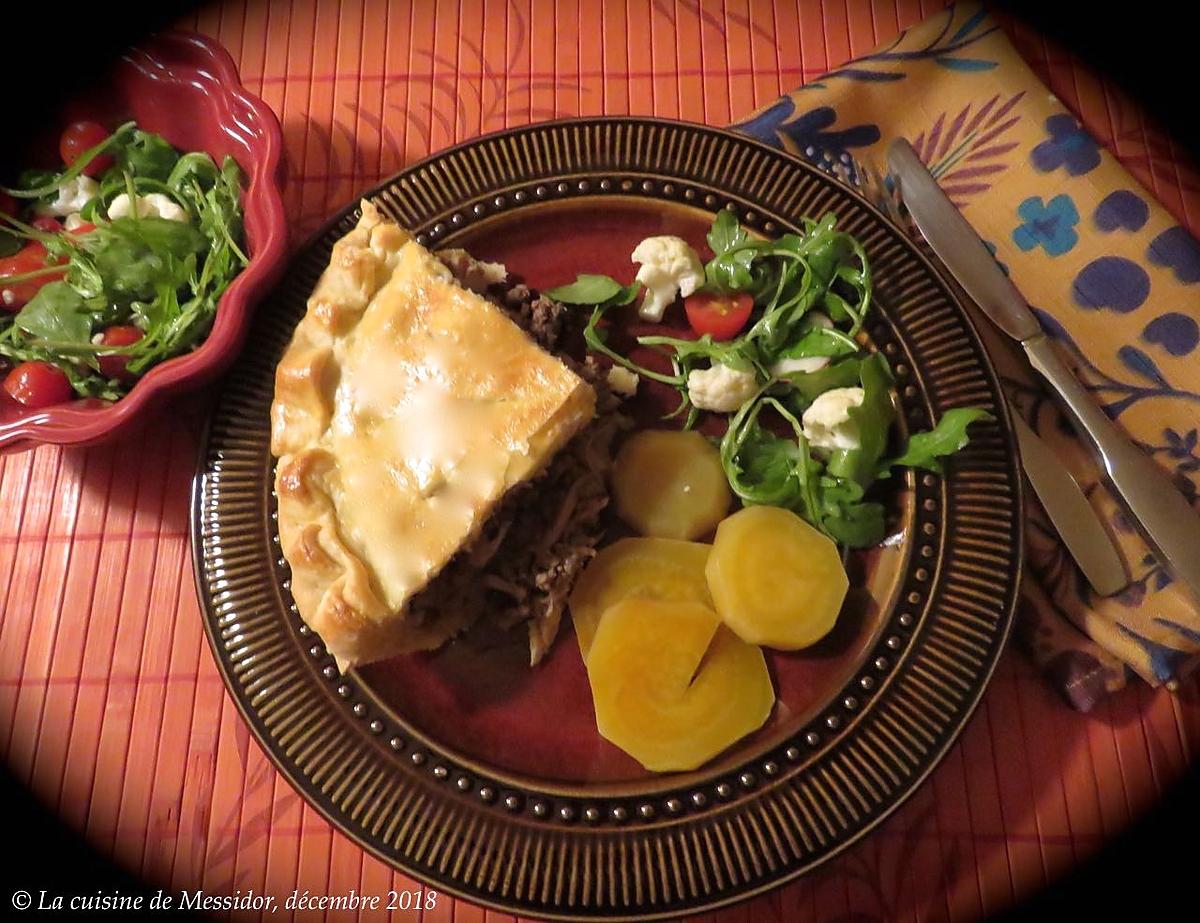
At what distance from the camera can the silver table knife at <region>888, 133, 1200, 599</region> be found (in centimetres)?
231

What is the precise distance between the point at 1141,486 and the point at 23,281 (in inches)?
138

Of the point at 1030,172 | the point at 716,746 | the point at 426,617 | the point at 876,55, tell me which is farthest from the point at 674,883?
the point at 876,55

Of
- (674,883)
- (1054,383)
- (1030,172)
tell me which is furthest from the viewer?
(1030,172)

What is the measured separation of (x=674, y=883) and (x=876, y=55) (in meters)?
2.82

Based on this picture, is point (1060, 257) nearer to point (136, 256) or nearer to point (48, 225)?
point (136, 256)

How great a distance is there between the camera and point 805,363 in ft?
8.57

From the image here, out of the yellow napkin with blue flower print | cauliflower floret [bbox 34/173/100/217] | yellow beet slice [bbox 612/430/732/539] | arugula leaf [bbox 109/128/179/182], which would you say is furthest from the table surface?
yellow beet slice [bbox 612/430/732/539]

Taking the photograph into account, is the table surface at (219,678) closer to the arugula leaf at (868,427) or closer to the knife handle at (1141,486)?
the knife handle at (1141,486)

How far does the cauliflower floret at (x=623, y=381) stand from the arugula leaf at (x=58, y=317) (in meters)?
1.65

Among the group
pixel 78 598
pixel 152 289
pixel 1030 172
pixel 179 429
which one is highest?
pixel 1030 172

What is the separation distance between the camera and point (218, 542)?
2529mm

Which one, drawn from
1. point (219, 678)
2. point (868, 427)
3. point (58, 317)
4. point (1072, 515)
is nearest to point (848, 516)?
point (868, 427)

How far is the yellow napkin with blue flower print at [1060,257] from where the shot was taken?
236 centimetres

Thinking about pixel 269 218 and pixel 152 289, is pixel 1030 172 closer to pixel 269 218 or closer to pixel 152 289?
pixel 269 218
